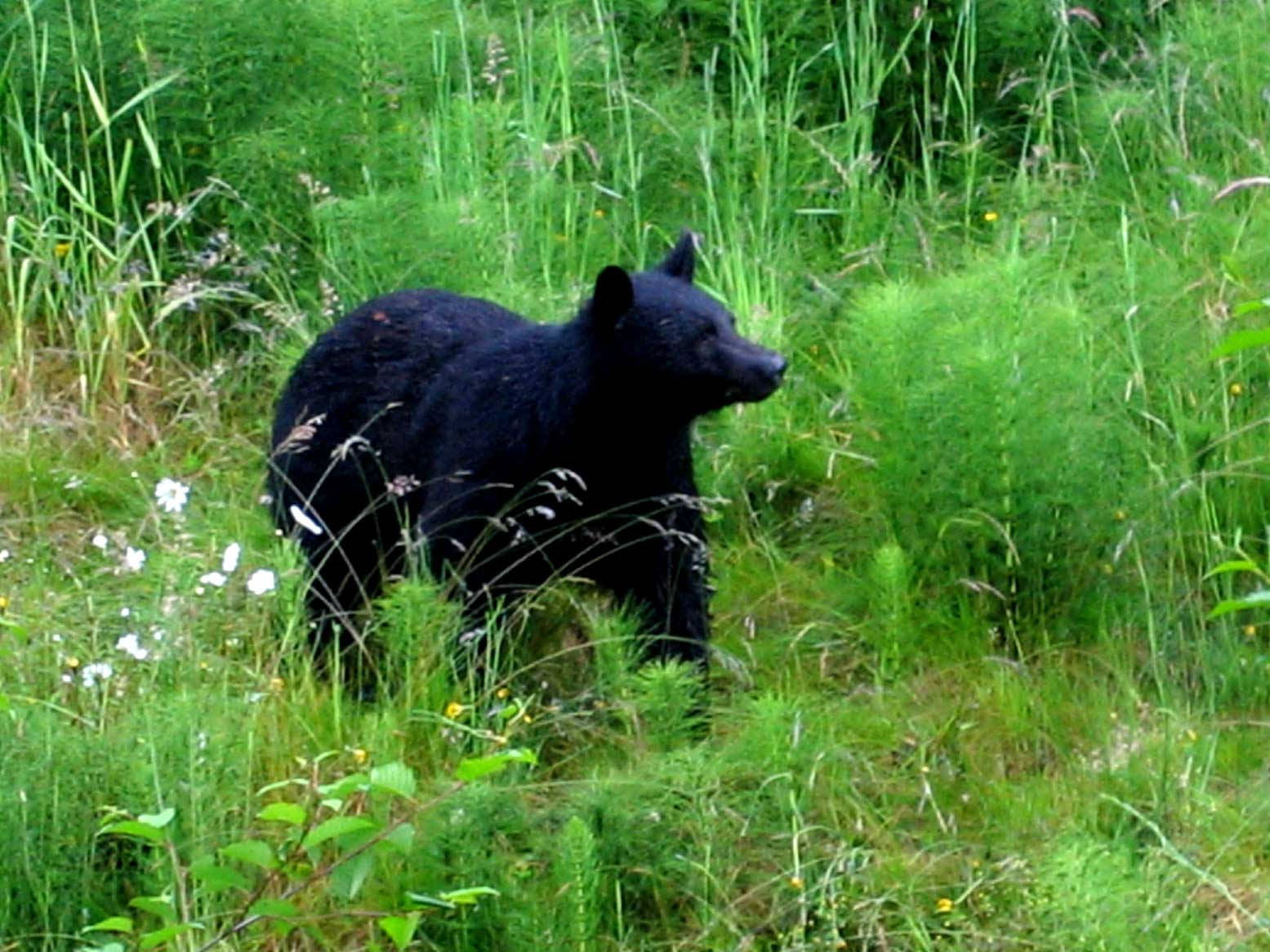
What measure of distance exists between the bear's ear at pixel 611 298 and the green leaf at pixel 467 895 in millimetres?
1751

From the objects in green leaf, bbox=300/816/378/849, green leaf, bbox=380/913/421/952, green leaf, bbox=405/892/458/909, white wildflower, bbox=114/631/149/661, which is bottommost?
green leaf, bbox=405/892/458/909

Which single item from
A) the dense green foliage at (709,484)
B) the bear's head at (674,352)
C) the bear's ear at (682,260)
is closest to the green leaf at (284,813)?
the dense green foliage at (709,484)

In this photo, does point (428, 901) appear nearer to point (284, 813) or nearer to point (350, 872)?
point (350, 872)

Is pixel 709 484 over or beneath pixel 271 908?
beneath

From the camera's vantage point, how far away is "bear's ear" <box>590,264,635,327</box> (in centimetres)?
566

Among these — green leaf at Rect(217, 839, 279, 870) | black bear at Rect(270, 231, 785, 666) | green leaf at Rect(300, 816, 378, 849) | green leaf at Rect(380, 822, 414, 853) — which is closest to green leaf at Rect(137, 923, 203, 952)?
green leaf at Rect(217, 839, 279, 870)

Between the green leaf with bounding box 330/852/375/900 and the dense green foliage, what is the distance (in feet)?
0.05

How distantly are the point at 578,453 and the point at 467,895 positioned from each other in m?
1.72

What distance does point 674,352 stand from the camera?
5703 mm

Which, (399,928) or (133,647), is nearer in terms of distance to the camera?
(399,928)

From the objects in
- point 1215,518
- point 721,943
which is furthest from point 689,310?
point 721,943

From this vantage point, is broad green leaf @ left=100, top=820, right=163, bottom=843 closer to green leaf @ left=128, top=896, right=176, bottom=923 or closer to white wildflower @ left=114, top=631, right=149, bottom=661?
green leaf @ left=128, top=896, right=176, bottom=923

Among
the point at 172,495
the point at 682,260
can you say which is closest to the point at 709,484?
the point at 682,260

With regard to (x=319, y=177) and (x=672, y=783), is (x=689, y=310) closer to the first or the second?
(x=672, y=783)
